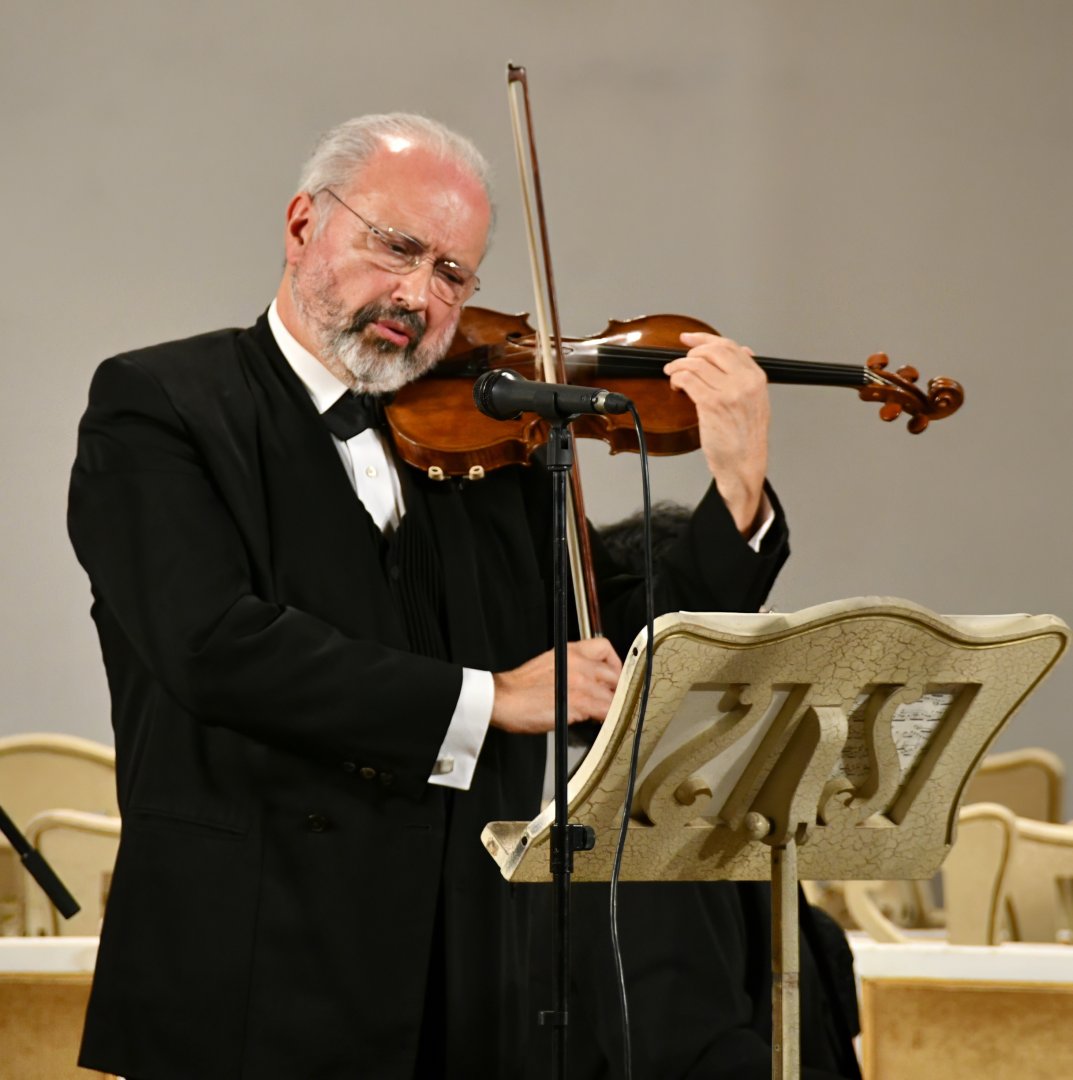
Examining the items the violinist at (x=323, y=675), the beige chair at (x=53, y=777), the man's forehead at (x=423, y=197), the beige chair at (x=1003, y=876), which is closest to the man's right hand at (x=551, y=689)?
the violinist at (x=323, y=675)

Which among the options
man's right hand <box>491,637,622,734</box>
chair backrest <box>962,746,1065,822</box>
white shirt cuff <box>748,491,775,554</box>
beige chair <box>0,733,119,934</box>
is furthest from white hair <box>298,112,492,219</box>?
chair backrest <box>962,746,1065,822</box>

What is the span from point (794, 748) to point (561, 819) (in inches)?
8.4

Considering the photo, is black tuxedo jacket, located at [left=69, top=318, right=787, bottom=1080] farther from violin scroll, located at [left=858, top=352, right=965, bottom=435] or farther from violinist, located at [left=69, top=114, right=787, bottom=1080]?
violin scroll, located at [left=858, top=352, right=965, bottom=435]

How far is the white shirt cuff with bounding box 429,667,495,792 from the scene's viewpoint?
63.5 inches

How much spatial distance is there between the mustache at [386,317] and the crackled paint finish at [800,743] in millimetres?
758

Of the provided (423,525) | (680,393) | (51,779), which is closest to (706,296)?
(51,779)

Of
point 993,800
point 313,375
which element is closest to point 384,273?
point 313,375

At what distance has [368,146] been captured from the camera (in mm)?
1919

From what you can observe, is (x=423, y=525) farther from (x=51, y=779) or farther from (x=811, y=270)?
(x=811, y=270)

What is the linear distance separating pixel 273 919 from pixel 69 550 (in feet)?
12.8

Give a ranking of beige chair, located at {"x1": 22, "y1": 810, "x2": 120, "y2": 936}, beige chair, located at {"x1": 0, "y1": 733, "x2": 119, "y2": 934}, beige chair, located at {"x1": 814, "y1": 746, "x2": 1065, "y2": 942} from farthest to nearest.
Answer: beige chair, located at {"x1": 814, "y1": 746, "x2": 1065, "y2": 942}
beige chair, located at {"x1": 0, "y1": 733, "x2": 119, "y2": 934}
beige chair, located at {"x1": 22, "y1": 810, "x2": 120, "y2": 936}

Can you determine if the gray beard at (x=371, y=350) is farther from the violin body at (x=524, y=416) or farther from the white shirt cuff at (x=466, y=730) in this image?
the white shirt cuff at (x=466, y=730)

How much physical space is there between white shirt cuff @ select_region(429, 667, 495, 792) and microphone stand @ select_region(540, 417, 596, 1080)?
0.31 metres

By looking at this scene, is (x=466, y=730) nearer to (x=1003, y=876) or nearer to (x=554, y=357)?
(x=554, y=357)
